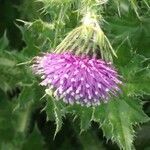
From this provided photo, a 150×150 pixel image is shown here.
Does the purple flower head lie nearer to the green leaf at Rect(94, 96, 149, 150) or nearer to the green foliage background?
the green foliage background

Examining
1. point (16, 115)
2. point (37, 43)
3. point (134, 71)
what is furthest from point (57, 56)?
point (16, 115)

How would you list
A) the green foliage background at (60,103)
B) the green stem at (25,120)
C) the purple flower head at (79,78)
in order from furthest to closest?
the green stem at (25,120), the green foliage background at (60,103), the purple flower head at (79,78)

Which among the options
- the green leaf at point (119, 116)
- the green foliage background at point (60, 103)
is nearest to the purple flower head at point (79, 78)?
the green foliage background at point (60, 103)

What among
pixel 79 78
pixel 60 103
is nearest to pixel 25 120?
pixel 60 103

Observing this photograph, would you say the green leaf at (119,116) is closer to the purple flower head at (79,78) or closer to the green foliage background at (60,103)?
the green foliage background at (60,103)

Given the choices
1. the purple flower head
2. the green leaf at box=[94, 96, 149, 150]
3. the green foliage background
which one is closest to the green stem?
the green foliage background

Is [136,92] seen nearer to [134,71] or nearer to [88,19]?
[134,71]

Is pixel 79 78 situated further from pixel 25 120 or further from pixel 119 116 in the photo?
pixel 25 120
